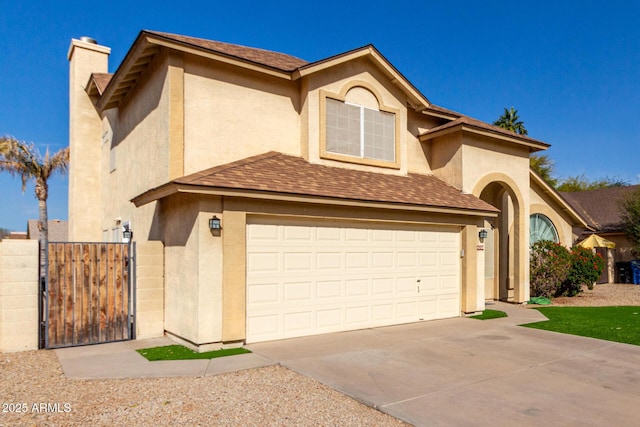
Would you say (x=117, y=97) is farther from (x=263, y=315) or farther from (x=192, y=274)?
(x=263, y=315)

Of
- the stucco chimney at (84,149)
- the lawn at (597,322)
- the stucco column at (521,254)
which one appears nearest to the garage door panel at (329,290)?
the lawn at (597,322)

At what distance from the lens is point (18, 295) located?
8.27 metres

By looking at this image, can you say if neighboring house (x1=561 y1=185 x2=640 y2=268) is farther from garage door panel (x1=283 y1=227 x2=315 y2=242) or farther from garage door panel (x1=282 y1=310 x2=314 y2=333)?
garage door panel (x1=282 y1=310 x2=314 y2=333)

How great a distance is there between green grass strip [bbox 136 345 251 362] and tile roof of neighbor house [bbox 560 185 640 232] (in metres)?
25.2

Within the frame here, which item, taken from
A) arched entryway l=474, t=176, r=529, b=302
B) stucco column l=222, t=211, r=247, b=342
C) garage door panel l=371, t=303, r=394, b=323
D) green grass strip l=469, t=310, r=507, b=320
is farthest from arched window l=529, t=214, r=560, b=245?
stucco column l=222, t=211, r=247, b=342

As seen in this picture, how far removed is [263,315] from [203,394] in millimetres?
3220

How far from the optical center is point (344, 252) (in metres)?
10.3

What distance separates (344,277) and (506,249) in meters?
8.46

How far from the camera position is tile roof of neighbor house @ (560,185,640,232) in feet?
88.5

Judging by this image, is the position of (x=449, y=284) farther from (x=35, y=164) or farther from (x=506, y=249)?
(x=35, y=164)

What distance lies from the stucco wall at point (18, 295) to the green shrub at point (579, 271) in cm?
1703

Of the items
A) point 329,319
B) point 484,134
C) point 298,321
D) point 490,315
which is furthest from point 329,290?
point 484,134

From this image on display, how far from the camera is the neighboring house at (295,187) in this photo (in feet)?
28.7

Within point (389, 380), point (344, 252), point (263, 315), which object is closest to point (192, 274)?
point (263, 315)
